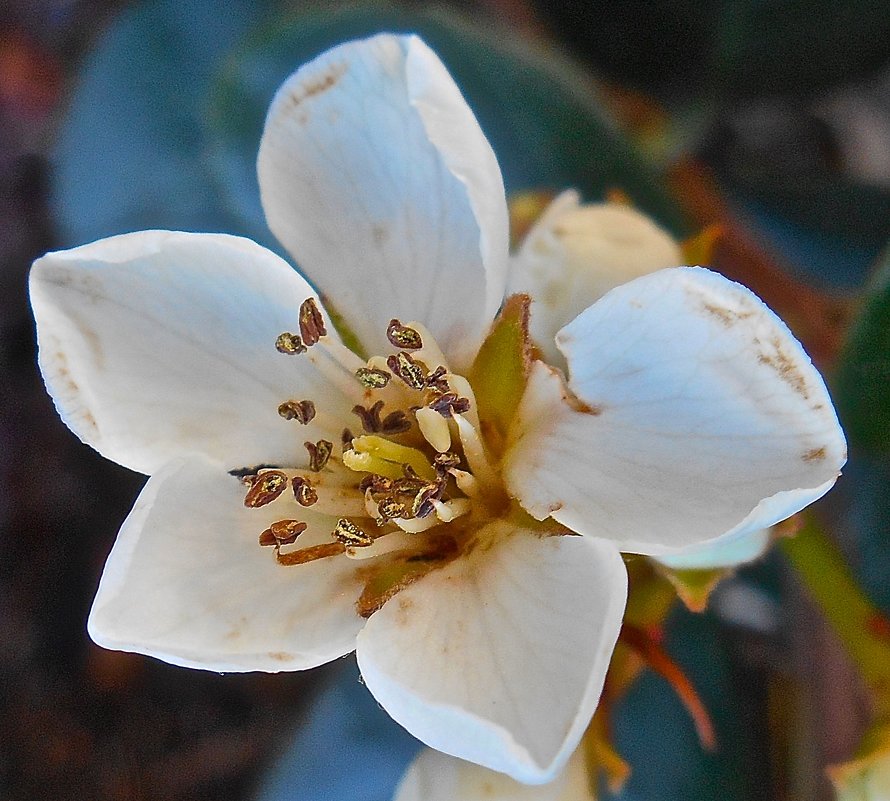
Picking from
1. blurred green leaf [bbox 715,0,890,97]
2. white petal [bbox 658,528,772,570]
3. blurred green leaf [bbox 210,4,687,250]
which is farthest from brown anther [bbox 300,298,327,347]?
blurred green leaf [bbox 715,0,890,97]

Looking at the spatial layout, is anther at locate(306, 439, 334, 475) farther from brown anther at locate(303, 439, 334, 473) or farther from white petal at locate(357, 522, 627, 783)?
white petal at locate(357, 522, 627, 783)

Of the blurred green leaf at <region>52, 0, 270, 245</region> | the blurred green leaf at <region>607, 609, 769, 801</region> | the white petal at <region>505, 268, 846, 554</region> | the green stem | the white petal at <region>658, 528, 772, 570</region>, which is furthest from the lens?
the blurred green leaf at <region>52, 0, 270, 245</region>

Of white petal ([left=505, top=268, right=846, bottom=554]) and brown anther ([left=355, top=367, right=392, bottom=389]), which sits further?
brown anther ([left=355, top=367, right=392, bottom=389])

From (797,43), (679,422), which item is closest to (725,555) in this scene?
(679,422)

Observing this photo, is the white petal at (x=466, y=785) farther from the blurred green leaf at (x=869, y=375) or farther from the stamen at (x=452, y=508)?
the blurred green leaf at (x=869, y=375)

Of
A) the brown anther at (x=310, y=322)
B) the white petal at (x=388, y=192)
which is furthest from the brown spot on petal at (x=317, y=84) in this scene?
the brown anther at (x=310, y=322)
